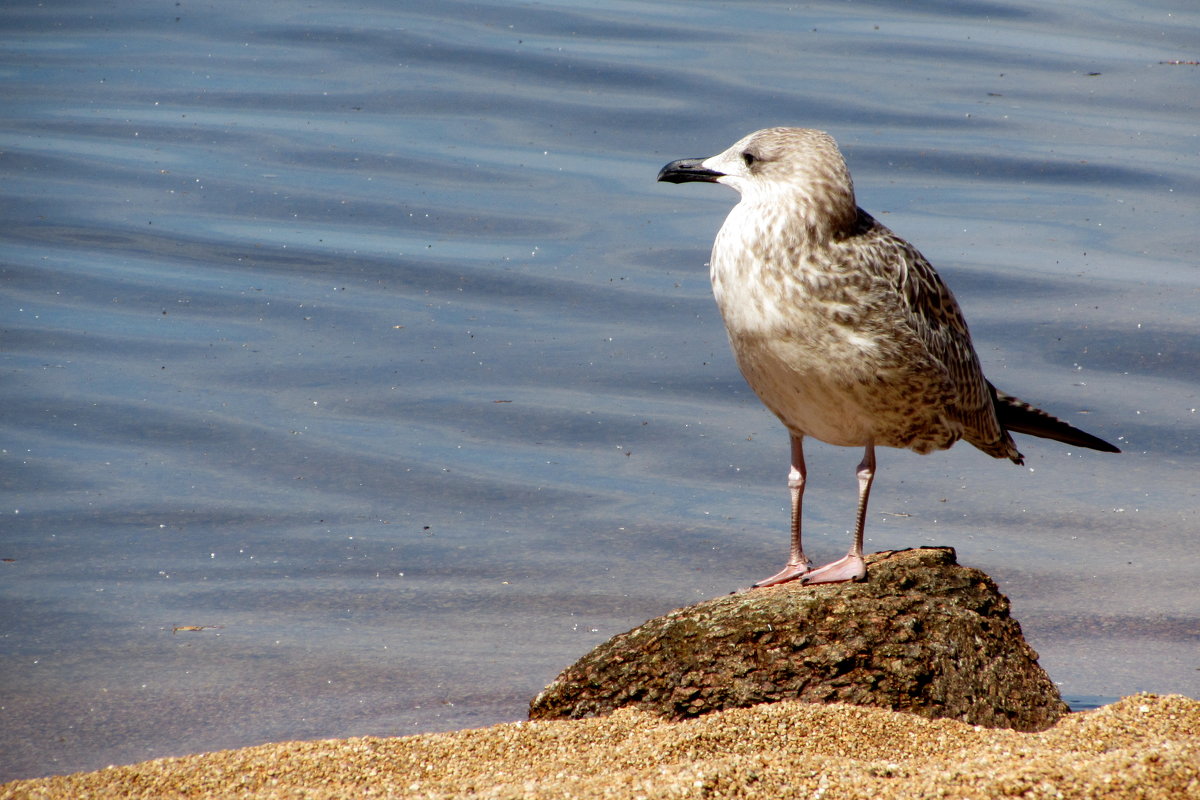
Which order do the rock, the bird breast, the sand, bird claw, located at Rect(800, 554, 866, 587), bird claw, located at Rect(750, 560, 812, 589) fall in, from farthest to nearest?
bird claw, located at Rect(750, 560, 812, 589), bird claw, located at Rect(800, 554, 866, 587), the bird breast, the rock, the sand

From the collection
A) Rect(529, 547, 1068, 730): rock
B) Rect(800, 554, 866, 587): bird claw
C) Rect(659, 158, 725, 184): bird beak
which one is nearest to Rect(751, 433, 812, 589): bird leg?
Rect(800, 554, 866, 587): bird claw

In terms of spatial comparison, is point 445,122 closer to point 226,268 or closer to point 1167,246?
point 226,268

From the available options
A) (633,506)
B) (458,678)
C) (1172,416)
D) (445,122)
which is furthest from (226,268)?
(1172,416)

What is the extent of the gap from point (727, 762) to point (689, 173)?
7.75ft

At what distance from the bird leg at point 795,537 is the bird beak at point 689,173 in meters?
1.00

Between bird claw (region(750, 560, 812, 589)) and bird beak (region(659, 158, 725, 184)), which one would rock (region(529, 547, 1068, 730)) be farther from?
bird beak (region(659, 158, 725, 184))

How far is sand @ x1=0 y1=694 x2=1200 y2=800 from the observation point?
3.82 meters

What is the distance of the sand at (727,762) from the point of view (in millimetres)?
3820

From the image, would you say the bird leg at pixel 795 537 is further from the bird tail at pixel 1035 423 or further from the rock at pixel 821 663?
the bird tail at pixel 1035 423

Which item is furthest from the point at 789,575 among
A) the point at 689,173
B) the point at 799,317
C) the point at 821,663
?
the point at 689,173

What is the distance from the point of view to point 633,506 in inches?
301

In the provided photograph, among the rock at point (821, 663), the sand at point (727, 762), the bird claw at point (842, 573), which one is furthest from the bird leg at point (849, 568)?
the sand at point (727, 762)

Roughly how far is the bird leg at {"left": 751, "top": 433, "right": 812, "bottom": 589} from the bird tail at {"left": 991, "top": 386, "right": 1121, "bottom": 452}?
1049 mm

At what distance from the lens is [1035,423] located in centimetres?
644
